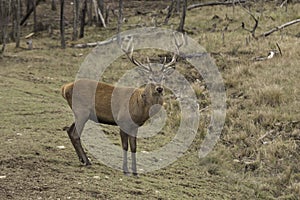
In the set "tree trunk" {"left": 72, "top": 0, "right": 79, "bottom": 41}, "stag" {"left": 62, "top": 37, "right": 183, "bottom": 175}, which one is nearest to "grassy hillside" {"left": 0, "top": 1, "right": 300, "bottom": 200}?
"stag" {"left": 62, "top": 37, "right": 183, "bottom": 175}

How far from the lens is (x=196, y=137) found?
34.7 feet

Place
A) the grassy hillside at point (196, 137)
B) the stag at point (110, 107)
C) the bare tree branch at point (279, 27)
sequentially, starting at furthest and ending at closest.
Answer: the bare tree branch at point (279, 27) < the stag at point (110, 107) < the grassy hillside at point (196, 137)

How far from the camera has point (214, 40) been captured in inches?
727

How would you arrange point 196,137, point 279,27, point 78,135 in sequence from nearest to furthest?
point 78,135, point 196,137, point 279,27

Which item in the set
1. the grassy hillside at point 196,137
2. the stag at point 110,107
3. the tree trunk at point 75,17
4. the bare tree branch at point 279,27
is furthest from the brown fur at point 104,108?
the tree trunk at point 75,17

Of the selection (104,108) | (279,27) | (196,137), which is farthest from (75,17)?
(104,108)

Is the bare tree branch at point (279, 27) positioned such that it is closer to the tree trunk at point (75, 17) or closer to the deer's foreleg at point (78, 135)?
the tree trunk at point (75, 17)

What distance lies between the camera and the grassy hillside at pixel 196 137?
22.3 ft

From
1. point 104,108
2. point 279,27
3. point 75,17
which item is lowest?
point 75,17

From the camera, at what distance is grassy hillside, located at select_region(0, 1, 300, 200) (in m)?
6.80

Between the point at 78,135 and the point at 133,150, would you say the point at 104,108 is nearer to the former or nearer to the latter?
the point at 78,135

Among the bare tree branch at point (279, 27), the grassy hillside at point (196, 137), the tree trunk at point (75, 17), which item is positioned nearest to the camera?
the grassy hillside at point (196, 137)

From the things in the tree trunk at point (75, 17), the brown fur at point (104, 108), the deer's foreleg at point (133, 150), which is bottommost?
the tree trunk at point (75, 17)

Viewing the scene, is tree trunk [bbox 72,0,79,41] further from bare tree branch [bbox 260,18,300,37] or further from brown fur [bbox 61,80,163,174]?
brown fur [bbox 61,80,163,174]
